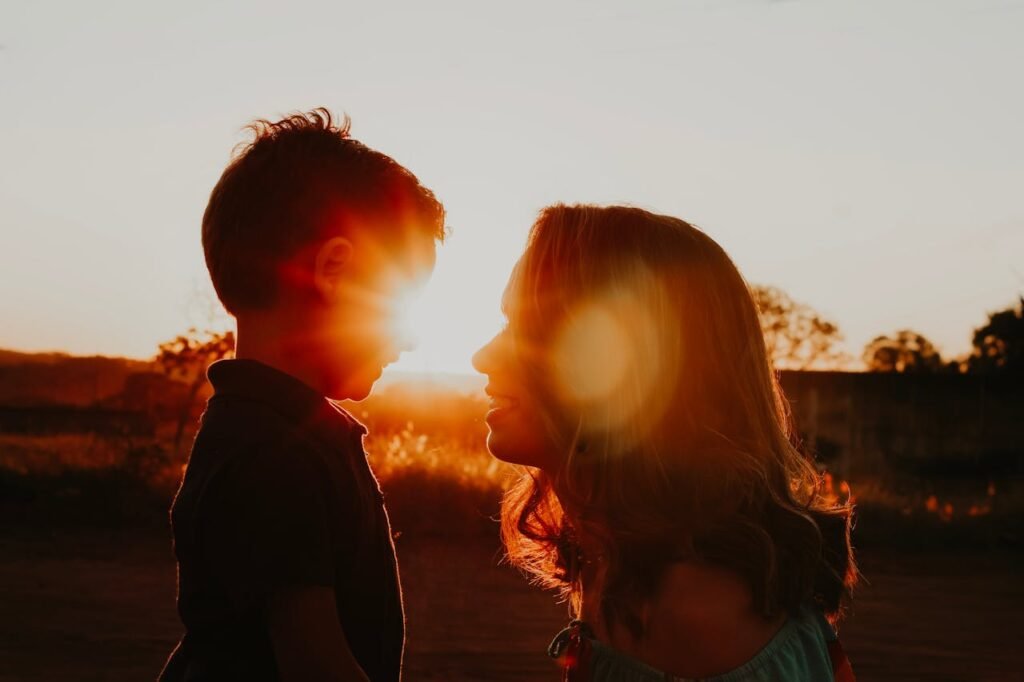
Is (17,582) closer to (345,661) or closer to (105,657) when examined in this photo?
(105,657)

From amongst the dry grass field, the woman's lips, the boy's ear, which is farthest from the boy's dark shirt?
the dry grass field

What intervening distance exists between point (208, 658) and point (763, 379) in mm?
1165

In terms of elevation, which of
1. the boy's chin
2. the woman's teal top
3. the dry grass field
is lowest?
the dry grass field

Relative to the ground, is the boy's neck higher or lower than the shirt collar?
higher

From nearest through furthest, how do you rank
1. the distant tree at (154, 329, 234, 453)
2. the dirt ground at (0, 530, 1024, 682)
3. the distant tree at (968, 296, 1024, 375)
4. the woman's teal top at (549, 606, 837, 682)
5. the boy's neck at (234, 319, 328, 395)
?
the woman's teal top at (549, 606, 837, 682), the boy's neck at (234, 319, 328, 395), the dirt ground at (0, 530, 1024, 682), the distant tree at (154, 329, 234, 453), the distant tree at (968, 296, 1024, 375)

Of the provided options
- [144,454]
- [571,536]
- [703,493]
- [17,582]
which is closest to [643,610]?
[703,493]

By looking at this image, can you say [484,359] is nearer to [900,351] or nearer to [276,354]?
[276,354]

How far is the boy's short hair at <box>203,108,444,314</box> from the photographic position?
6.79 ft

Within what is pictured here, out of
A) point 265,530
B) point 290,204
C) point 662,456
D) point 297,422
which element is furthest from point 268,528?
point 662,456

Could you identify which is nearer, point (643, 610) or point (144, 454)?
point (643, 610)

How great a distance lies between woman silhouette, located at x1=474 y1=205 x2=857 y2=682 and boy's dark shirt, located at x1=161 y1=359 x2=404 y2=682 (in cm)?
35

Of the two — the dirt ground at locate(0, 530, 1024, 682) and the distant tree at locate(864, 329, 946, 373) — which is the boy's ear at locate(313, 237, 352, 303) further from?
the distant tree at locate(864, 329, 946, 373)

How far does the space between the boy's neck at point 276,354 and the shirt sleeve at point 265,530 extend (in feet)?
0.76

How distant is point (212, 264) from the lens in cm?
212
